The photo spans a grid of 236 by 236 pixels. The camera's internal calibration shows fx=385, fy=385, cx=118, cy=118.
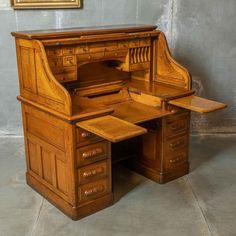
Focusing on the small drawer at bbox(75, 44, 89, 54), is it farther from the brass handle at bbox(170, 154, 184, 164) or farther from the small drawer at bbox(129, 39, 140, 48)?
the brass handle at bbox(170, 154, 184, 164)

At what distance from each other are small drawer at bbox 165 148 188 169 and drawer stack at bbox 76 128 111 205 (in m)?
0.69

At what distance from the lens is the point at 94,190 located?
9.89 feet

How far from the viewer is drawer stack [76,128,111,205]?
2848 mm

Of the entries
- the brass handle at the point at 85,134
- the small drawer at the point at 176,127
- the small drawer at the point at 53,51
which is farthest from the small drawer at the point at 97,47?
the small drawer at the point at 176,127

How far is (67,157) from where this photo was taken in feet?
9.38

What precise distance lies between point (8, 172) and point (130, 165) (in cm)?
119

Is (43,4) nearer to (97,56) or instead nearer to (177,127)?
(97,56)

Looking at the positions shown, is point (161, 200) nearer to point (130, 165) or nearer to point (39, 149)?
point (130, 165)

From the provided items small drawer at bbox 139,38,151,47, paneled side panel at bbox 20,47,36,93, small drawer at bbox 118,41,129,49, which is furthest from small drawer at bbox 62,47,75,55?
small drawer at bbox 139,38,151,47

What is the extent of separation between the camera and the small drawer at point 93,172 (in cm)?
291

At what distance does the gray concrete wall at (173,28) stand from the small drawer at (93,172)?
197 cm

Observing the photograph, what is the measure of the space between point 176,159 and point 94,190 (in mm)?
937

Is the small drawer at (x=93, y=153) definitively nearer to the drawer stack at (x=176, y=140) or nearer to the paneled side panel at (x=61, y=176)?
the paneled side panel at (x=61, y=176)

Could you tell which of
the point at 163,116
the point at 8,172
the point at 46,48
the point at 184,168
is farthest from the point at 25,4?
the point at 184,168
